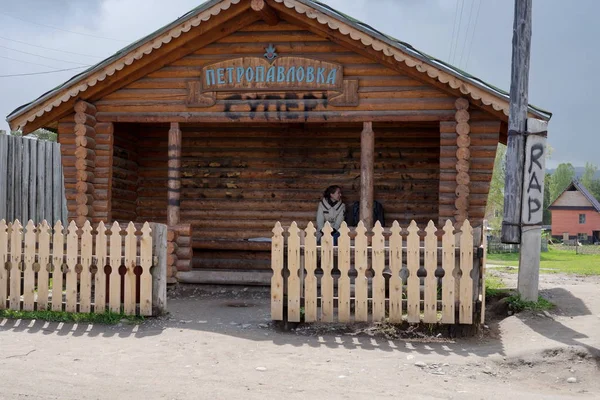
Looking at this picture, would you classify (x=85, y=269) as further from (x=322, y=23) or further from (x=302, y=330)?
(x=322, y=23)

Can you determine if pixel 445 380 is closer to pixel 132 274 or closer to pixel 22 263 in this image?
pixel 132 274

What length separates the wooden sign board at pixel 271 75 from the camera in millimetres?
12719

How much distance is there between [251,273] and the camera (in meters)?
13.6

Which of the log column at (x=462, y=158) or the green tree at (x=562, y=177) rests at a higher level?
the green tree at (x=562, y=177)

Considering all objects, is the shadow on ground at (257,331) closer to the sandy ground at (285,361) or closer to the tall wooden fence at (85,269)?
the sandy ground at (285,361)

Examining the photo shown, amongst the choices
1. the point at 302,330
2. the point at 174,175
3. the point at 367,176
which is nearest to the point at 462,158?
the point at 367,176

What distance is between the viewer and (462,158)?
11938 mm

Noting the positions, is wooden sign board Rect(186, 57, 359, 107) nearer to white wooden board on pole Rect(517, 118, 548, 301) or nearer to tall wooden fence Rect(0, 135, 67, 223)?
white wooden board on pole Rect(517, 118, 548, 301)

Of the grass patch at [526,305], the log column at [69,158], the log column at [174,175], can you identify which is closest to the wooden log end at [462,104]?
the grass patch at [526,305]

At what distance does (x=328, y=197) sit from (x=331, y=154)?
1286mm

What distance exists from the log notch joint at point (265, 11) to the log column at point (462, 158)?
395 cm

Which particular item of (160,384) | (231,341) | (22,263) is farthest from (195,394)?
(22,263)

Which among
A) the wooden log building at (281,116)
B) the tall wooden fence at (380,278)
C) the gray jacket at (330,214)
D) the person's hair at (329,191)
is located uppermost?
the wooden log building at (281,116)

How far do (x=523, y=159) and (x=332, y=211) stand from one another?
5043 mm
